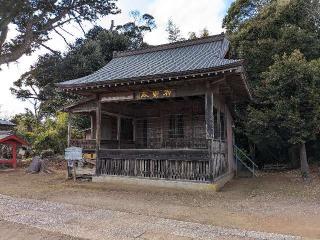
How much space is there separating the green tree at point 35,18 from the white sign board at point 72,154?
33.4 feet

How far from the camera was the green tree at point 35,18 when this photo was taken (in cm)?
1916

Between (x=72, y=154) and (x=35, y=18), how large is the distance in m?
12.1

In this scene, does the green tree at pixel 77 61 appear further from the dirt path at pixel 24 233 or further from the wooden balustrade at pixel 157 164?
the dirt path at pixel 24 233

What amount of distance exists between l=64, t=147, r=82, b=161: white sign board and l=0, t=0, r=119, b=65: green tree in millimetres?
10187

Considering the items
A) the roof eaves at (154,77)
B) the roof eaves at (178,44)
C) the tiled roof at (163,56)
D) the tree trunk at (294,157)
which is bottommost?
the tree trunk at (294,157)

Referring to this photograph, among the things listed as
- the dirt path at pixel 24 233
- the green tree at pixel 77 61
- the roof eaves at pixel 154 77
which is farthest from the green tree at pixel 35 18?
the dirt path at pixel 24 233

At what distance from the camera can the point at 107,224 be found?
271 inches

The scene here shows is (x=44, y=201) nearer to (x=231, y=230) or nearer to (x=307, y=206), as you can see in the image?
(x=231, y=230)

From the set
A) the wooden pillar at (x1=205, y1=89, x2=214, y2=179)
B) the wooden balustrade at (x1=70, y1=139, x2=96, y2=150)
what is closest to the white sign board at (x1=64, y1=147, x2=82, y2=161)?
the wooden balustrade at (x1=70, y1=139, x2=96, y2=150)

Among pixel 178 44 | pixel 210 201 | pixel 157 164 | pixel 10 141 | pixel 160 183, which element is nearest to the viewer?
pixel 210 201

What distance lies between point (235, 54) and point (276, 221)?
53.2 ft

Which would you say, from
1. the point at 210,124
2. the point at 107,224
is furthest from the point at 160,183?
the point at 107,224

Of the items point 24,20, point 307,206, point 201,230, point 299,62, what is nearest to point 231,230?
point 201,230

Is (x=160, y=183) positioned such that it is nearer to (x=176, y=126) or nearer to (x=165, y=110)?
(x=176, y=126)
